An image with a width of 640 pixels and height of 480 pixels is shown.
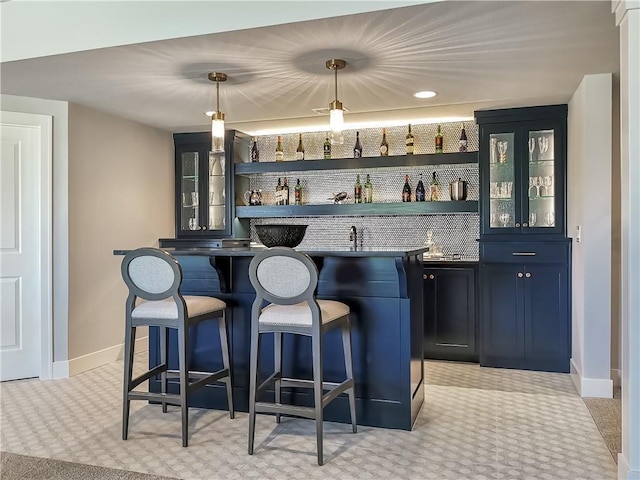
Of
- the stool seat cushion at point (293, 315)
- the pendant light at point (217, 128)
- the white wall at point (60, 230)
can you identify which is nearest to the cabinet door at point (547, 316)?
the stool seat cushion at point (293, 315)

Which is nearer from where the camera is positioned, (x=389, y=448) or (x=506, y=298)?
(x=389, y=448)

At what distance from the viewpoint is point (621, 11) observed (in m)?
2.35

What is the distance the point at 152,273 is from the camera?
2.96 meters

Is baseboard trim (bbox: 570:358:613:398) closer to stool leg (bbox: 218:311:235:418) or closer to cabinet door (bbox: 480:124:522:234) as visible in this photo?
cabinet door (bbox: 480:124:522:234)

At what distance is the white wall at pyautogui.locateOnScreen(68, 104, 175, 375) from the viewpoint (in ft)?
14.7

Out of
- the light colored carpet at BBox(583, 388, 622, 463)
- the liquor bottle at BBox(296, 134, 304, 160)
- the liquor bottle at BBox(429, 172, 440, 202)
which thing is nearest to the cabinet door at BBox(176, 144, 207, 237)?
the liquor bottle at BBox(296, 134, 304, 160)

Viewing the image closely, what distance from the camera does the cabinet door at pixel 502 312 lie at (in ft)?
14.9

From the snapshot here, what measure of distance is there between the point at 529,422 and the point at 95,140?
4.14m

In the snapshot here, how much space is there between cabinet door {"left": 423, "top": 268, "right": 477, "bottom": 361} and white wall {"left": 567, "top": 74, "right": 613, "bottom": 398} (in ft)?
3.38

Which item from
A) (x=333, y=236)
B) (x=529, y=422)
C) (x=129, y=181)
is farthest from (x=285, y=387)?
(x=129, y=181)

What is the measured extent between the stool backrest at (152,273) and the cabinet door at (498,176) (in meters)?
2.89

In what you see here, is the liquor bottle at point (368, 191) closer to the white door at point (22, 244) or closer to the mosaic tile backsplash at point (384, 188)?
the mosaic tile backsplash at point (384, 188)

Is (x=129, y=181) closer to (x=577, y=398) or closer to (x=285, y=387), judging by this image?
(x=285, y=387)

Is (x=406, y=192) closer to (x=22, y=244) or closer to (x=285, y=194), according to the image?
(x=285, y=194)
